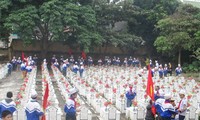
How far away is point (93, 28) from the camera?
35.1 m

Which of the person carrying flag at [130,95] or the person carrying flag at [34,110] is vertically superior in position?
the person carrying flag at [34,110]

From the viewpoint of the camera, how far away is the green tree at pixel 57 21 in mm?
31234

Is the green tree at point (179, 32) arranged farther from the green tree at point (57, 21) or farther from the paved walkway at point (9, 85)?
the paved walkway at point (9, 85)

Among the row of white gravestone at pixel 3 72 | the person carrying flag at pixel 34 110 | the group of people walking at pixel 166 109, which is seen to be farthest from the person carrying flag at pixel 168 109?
the row of white gravestone at pixel 3 72

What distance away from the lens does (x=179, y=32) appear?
34406 millimetres

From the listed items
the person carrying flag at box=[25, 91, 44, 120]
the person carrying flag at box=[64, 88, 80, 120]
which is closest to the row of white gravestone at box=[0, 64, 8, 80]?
the person carrying flag at box=[64, 88, 80, 120]

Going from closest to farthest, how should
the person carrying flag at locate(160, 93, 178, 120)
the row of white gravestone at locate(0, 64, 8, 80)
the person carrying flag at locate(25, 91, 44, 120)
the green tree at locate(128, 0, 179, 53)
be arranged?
the person carrying flag at locate(25, 91, 44, 120), the person carrying flag at locate(160, 93, 178, 120), the row of white gravestone at locate(0, 64, 8, 80), the green tree at locate(128, 0, 179, 53)

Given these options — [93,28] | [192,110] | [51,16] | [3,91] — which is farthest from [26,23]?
[192,110]

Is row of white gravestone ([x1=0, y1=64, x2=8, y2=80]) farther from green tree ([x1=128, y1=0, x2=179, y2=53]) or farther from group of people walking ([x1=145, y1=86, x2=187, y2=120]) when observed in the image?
group of people walking ([x1=145, y1=86, x2=187, y2=120])

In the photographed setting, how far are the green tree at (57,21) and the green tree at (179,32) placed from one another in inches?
287

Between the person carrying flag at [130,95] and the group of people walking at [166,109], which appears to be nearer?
the group of people walking at [166,109]

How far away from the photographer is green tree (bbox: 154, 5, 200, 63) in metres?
33.8

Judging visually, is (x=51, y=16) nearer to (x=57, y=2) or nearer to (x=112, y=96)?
(x=57, y=2)

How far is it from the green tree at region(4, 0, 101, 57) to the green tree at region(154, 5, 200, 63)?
23.9ft
